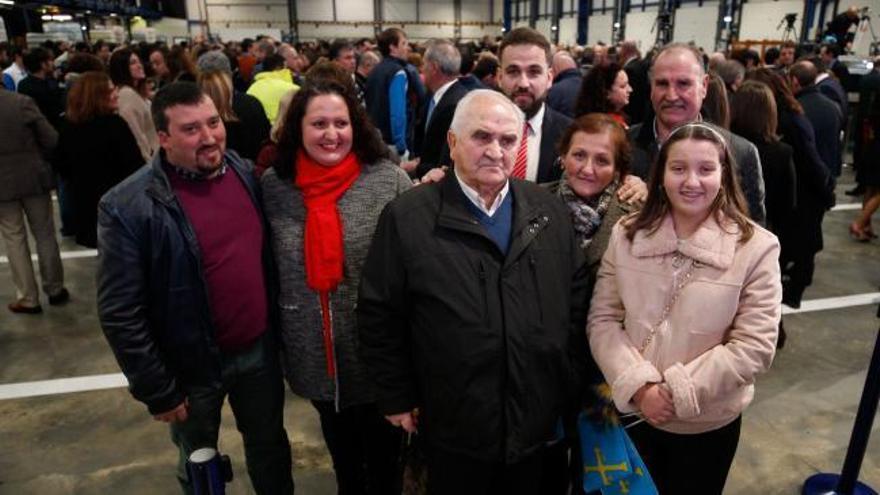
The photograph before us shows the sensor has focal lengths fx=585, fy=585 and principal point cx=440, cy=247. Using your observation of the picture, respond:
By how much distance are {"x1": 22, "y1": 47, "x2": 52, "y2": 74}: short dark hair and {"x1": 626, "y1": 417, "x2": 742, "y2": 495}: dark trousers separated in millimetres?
6883

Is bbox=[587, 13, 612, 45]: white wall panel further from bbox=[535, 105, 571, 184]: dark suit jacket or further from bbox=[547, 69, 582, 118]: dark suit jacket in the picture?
bbox=[535, 105, 571, 184]: dark suit jacket

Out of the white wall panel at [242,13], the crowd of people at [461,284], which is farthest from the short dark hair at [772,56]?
the white wall panel at [242,13]

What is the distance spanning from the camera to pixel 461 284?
158 cm

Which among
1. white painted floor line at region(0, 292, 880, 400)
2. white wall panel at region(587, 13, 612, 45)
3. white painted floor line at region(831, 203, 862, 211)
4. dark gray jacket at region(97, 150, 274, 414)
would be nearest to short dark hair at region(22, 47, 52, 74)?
white painted floor line at region(0, 292, 880, 400)

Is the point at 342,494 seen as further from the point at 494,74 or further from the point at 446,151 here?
the point at 494,74

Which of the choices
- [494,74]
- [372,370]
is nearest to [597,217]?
[372,370]

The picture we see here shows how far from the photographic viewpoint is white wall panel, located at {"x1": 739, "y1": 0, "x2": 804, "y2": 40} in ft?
54.5

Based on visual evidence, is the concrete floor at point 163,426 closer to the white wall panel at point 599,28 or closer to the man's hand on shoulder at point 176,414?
the man's hand on shoulder at point 176,414

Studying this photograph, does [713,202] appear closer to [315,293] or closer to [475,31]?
[315,293]

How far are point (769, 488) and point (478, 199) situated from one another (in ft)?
6.77

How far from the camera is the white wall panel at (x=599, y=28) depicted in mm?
25859

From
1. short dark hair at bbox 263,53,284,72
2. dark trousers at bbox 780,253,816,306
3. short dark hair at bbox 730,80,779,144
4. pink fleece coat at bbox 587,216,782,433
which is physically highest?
short dark hair at bbox 263,53,284,72

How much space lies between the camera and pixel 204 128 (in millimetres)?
1821

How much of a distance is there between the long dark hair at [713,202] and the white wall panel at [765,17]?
59.7ft
